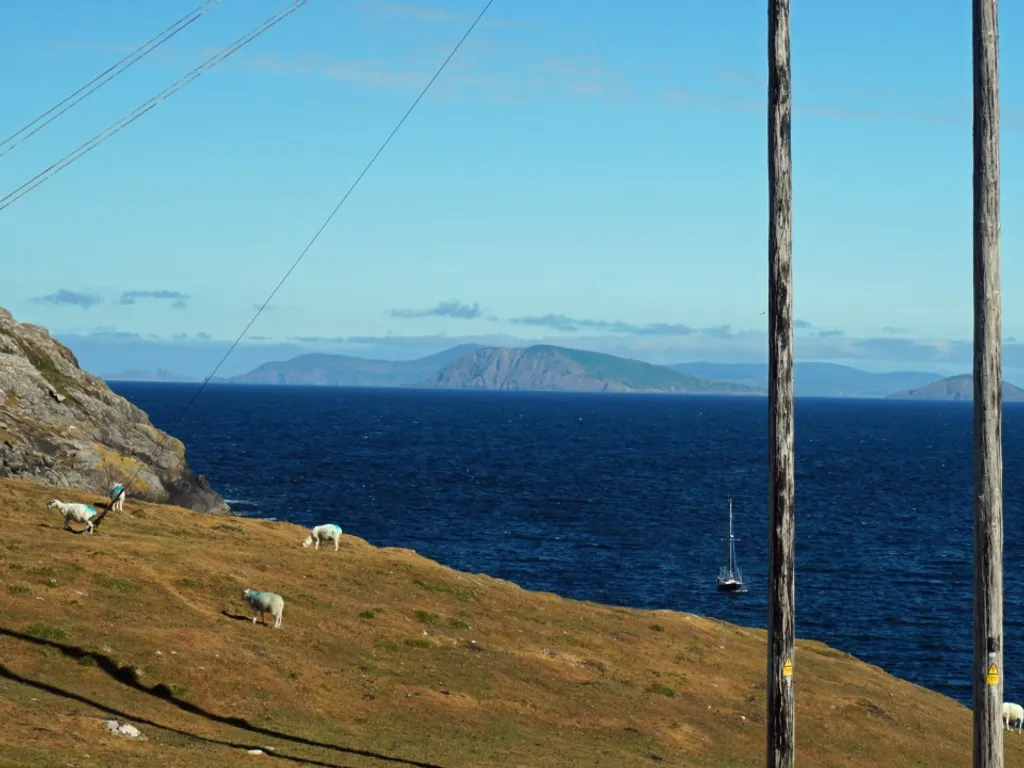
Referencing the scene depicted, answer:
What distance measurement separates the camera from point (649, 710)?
34.8 m

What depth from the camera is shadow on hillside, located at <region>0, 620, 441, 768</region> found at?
25.6 meters

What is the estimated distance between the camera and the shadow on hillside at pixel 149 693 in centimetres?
2559

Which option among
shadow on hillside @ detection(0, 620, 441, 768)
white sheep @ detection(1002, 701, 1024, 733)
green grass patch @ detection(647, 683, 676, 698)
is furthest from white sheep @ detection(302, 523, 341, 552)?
white sheep @ detection(1002, 701, 1024, 733)

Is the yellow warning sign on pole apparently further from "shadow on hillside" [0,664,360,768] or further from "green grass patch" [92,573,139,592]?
"green grass patch" [92,573,139,592]

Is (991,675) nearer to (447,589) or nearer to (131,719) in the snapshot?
(131,719)

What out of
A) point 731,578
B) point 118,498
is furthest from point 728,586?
point 118,498

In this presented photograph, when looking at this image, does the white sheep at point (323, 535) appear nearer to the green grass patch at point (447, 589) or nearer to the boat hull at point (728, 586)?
the green grass patch at point (447, 589)

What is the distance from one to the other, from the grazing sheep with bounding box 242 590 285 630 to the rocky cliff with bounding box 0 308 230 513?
45200 millimetres

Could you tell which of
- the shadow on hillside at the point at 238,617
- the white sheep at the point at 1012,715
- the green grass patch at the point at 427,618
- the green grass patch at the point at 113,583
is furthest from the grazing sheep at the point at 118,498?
the white sheep at the point at 1012,715

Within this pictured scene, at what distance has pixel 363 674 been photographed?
32438mm

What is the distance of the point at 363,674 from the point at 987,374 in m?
20.6

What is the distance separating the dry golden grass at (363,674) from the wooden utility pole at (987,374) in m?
12.0

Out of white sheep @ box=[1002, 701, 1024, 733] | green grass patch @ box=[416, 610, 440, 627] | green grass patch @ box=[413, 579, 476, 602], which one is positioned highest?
green grass patch @ box=[416, 610, 440, 627]

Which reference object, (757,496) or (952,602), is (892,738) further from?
(757,496)
